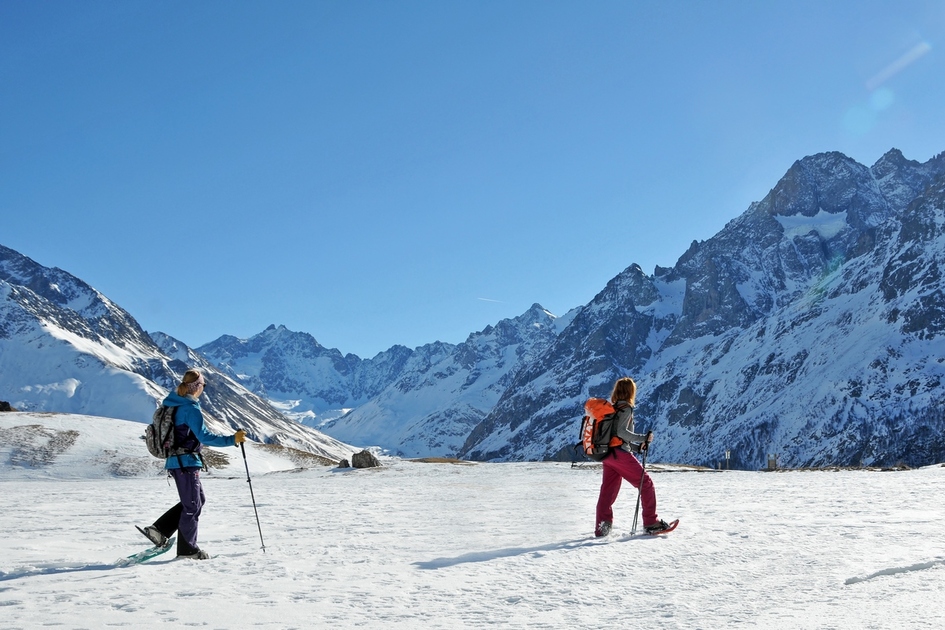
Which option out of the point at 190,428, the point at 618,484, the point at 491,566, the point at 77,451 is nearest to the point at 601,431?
the point at 618,484

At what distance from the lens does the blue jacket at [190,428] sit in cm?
916

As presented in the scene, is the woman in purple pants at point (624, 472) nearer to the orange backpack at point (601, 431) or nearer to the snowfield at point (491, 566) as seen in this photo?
the orange backpack at point (601, 431)

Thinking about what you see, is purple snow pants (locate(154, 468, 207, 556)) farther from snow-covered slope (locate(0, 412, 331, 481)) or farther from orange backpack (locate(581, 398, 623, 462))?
snow-covered slope (locate(0, 412, 331, 481))

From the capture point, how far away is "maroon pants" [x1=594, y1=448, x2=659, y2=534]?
10109 mm

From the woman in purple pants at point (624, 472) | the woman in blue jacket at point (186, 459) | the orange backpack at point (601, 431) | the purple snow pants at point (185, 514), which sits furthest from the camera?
the orange backpack at point (601, 431)

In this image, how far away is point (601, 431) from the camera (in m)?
10.4

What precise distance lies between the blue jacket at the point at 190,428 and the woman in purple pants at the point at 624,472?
565 centimetres

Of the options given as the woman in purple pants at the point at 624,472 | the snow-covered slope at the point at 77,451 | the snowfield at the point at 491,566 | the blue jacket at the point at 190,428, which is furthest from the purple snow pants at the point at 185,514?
the snow-covered slope at the point at 77,451

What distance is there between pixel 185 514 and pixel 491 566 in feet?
13.7

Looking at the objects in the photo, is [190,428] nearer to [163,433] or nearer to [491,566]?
[163,433]

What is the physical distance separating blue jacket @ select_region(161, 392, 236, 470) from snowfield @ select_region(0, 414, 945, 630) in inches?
50.2

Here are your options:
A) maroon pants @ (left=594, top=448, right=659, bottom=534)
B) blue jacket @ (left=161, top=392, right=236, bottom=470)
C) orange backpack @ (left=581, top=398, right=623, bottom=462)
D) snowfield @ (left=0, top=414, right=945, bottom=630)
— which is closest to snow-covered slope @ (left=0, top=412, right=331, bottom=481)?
snowfield @ (left=0, top=414, right=945, bottom=630)

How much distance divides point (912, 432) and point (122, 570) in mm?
179774

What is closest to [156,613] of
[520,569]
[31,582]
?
[31,582]
